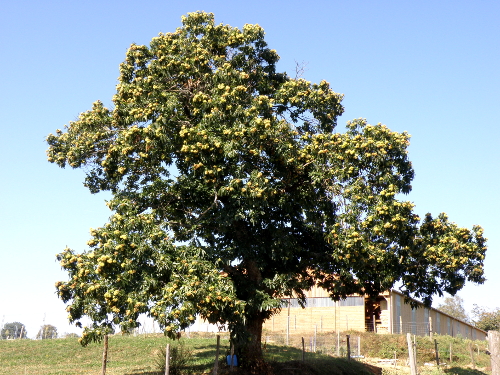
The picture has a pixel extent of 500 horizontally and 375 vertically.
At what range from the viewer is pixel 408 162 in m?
19.0

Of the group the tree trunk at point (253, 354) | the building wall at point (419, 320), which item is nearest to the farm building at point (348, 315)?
the building wall at point (419, 320)

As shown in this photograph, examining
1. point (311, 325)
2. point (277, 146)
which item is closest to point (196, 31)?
point (277, 146)

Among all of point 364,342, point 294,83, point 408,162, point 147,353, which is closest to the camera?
point 408,162

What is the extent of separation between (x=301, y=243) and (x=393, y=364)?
15059 mm

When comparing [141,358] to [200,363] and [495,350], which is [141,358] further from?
[495,350]

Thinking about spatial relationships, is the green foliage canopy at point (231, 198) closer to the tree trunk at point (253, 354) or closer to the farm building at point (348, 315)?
the tree trunk at point (253, 354)

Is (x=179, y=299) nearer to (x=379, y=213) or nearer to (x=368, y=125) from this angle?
(x=379, y=213)

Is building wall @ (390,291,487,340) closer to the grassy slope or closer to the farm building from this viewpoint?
the farm building

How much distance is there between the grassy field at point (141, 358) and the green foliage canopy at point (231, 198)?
4.58m

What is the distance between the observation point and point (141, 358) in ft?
87.0

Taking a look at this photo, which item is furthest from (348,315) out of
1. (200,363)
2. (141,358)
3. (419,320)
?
(200,363)

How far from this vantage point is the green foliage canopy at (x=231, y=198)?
1650cm

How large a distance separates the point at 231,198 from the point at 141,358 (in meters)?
12.9

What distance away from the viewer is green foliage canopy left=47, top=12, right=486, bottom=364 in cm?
1650
